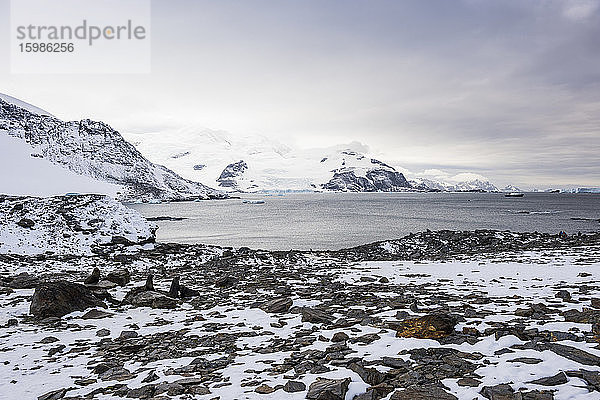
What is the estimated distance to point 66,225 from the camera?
110 ft

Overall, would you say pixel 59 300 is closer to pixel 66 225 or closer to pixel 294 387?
pixel 294 387

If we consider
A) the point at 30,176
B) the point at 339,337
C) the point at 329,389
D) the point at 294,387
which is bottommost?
the point at 339,337

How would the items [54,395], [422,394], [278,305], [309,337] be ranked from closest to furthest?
[422,394] → [54,395] → [309,337] → [278,305]

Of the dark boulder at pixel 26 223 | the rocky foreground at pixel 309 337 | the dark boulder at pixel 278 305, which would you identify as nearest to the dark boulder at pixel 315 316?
the rocky foreground at pixel 309 337

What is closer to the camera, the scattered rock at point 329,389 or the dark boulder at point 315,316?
the scattered rock at point 329,389

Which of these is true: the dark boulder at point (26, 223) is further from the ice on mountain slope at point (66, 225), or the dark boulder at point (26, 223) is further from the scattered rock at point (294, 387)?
the scattered rock at point (294, 387)

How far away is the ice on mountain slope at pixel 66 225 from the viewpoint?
98.9ft

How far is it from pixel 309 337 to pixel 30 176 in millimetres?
175999

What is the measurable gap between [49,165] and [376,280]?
198893 millimetres

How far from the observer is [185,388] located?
Answer: 7898mm

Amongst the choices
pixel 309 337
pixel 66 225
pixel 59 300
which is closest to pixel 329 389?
pixel 309 337

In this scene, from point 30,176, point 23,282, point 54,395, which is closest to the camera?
point 54,395

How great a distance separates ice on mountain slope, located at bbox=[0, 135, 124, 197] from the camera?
132 m

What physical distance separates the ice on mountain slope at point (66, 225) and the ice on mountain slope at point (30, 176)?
10616cm
